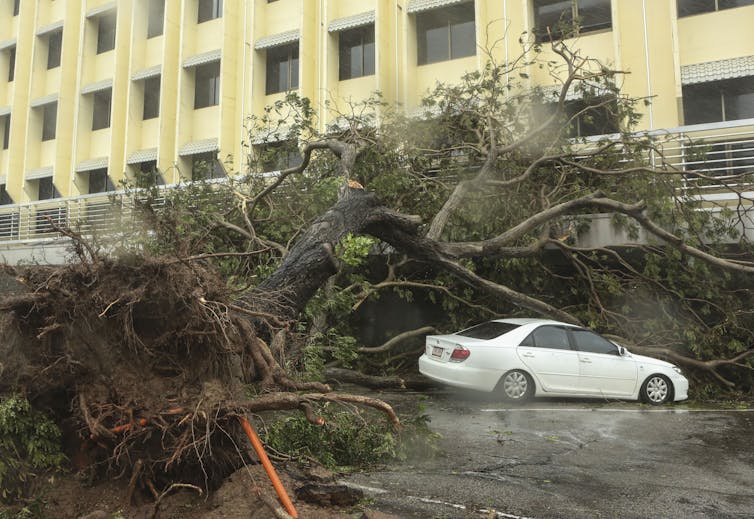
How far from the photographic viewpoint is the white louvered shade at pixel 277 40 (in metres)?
17.1

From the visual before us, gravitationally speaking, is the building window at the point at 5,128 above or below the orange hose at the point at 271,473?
above

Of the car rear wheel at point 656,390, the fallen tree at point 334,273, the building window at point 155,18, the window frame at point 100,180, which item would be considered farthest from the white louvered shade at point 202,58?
the car rear wheel at point 656,390

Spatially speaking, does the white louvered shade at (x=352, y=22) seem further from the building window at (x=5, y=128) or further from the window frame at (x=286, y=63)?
the building window at (x=5, y=128)

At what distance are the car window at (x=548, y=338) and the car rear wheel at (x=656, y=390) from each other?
1.39 metres

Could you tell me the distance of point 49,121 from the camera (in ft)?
75.0

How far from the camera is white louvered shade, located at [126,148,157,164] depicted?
760 inches

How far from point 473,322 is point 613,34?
7.65 meters

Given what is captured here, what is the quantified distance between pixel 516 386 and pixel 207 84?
15.1 m

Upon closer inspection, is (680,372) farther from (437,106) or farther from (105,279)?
(105,279)

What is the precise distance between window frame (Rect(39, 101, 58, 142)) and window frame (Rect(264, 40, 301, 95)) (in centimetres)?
972

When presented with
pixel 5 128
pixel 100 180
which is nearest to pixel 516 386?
pixel 100 180

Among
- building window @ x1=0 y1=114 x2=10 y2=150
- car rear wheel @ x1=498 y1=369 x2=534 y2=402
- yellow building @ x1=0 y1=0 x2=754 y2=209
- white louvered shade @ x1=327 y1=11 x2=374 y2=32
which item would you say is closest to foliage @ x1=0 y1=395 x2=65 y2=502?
car rear wheel @ x1=498 y1=369 x2=534 y2=402

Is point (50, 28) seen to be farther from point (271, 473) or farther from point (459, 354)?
point (271, 473)

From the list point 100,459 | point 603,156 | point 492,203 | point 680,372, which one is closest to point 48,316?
point 100,459
